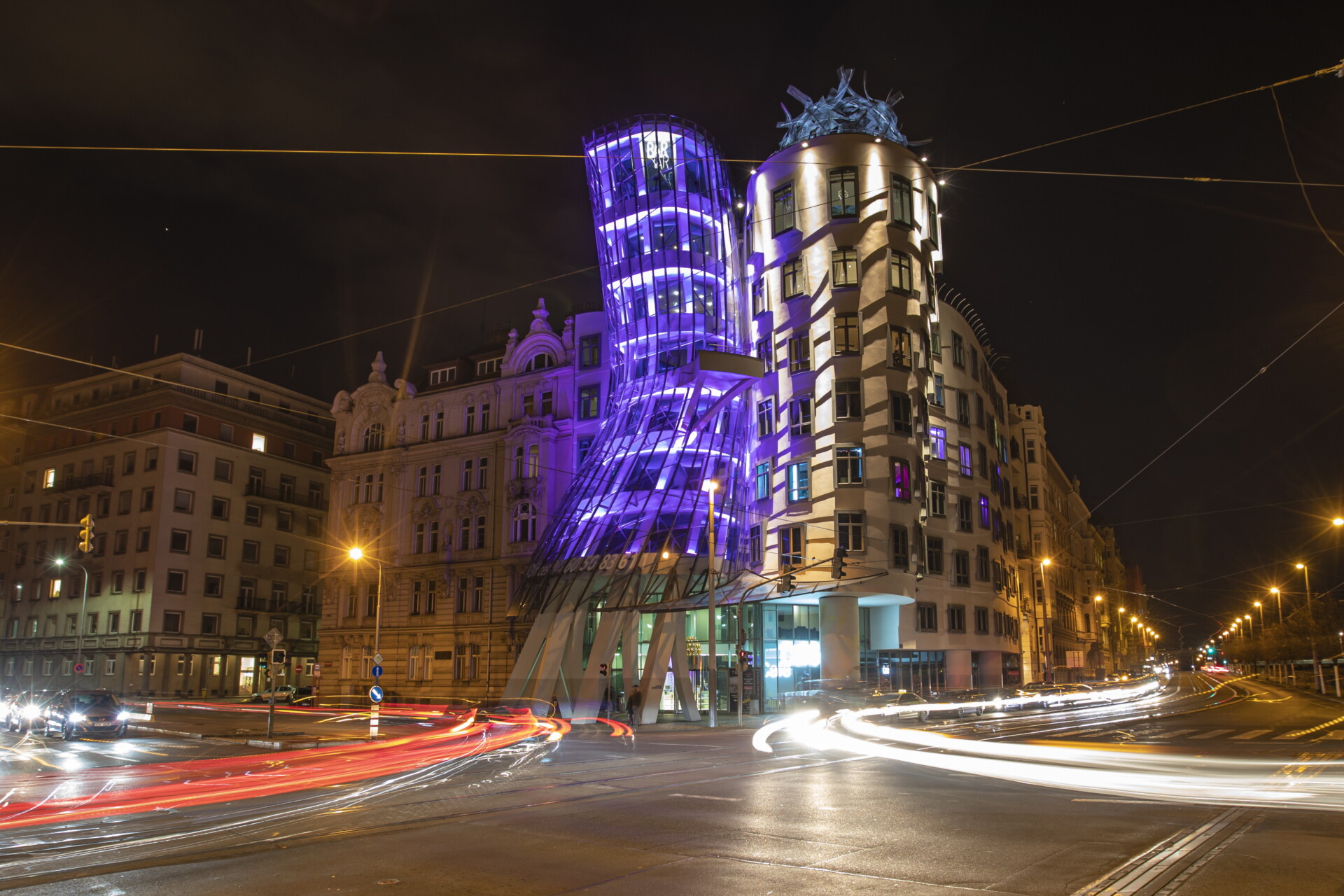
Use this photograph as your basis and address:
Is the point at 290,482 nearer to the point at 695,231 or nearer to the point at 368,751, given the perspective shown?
the point at 695,231

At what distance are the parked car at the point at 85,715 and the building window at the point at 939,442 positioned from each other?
38195mm

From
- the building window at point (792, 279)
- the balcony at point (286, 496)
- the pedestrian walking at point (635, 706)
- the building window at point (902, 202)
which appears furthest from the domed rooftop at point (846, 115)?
the balcony at point (286, 496)

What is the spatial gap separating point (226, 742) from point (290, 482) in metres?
51.0

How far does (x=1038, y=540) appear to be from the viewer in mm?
72812

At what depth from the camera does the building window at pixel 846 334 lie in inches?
1812

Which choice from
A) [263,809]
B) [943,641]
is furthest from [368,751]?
[943,641]

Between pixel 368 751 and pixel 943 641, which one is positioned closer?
pixel 368 751

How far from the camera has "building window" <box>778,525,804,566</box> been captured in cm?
4472

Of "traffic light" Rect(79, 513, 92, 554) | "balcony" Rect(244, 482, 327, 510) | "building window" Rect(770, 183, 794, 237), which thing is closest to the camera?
"traffic light" Rect(79, 513, 92, 554)

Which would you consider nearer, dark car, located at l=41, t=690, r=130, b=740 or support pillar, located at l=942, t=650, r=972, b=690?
dark car, located at l=41, t=690, r=130, b=740

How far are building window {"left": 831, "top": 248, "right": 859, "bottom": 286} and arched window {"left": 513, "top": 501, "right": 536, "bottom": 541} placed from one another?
72.1 feet

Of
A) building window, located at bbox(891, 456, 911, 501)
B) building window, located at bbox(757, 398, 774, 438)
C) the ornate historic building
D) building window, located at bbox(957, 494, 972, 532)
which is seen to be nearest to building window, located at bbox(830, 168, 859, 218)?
building window, located at bbox(757, 398, 774, 438)

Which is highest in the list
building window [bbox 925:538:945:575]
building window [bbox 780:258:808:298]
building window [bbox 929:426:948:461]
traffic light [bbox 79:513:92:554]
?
building window [bbox 780:258:808:298]

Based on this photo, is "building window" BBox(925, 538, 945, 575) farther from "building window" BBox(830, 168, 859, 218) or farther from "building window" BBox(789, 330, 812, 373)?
"building window" BBox(830, 168, 859, 218)
